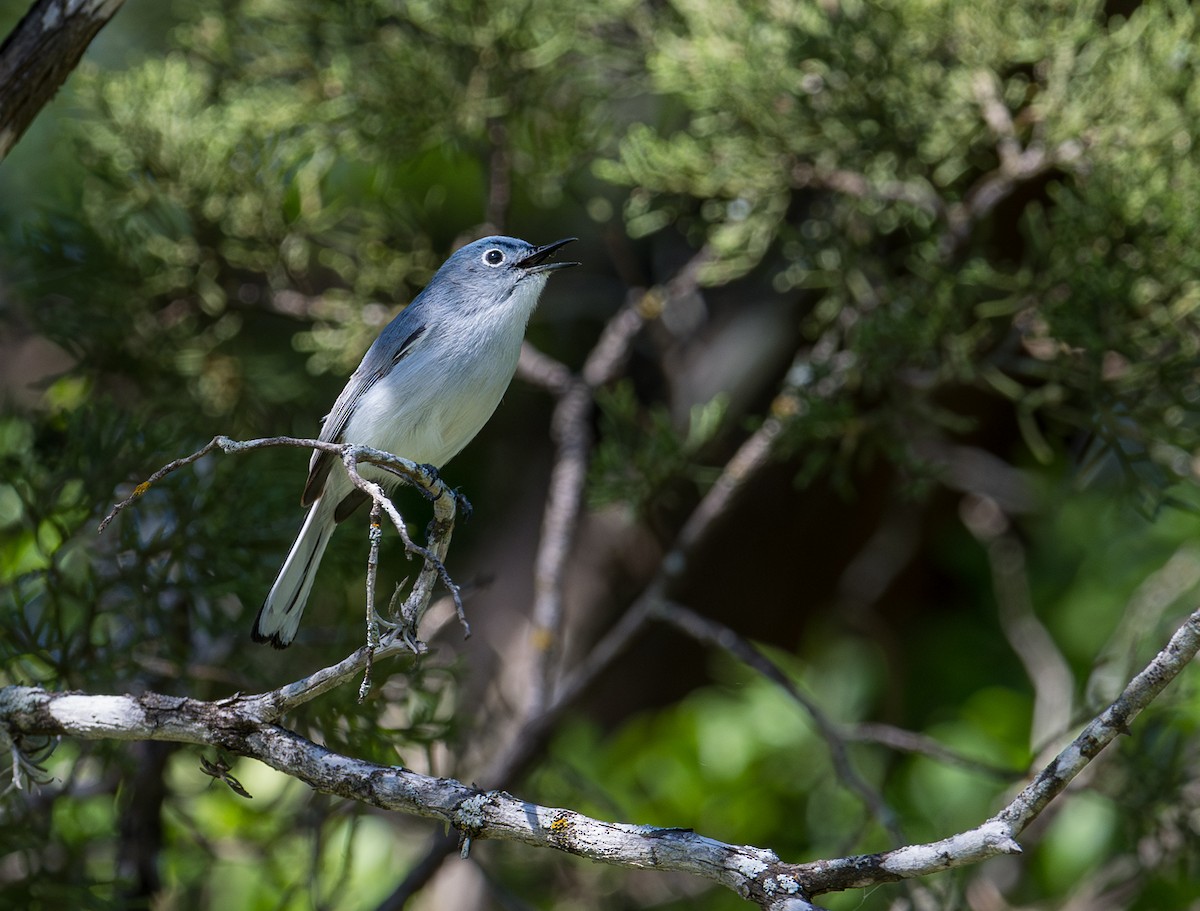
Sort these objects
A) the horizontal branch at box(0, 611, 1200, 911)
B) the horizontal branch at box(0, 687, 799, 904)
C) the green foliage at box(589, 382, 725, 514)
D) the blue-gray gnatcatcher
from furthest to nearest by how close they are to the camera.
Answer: the green foliage at box(589, 382, 725, 514), the blue-gray gnatcatcher, the horizontal branch at box(0, 687, 799, 904), the horizontal branch at box(0, 611, 1200, 911)

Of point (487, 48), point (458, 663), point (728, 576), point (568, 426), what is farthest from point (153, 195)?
point (728, 576)

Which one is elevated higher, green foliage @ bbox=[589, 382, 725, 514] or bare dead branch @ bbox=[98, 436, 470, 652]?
green foliage @ bbox=[589, 382, 725, 514]

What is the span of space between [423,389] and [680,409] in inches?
69.1

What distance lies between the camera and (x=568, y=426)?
3.49 metres

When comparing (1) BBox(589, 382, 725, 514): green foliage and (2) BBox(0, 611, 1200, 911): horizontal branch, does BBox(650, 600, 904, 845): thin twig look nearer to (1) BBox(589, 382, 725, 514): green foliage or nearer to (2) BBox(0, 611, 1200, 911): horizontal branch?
(1) BBox(589, 382, 725, 514): green foliage

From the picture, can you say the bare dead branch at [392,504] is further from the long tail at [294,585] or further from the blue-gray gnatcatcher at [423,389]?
the long tail at [294,585]

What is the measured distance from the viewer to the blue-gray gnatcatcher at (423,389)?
251 cm

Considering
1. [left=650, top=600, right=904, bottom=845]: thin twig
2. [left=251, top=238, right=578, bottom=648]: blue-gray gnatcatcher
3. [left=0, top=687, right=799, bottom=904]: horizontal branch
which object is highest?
[left=251, top=238, right=578, bottom=648]: blue-gray gnatcatcher

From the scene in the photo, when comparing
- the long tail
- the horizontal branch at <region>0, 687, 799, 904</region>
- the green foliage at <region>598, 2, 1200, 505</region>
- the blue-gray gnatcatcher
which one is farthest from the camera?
the green foliage at <region>598, 2, 1200, 505</region>

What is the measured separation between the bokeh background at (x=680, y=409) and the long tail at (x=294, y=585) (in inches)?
13.1

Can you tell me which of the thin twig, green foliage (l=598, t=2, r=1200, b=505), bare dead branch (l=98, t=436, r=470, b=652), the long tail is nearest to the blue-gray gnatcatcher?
the long tail

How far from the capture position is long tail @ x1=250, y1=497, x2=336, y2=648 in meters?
2.37

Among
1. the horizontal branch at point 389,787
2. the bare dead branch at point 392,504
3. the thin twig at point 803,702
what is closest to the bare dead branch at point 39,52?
the bare dead branch at point 392,504

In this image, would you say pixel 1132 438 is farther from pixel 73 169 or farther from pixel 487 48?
pixel 73 169
